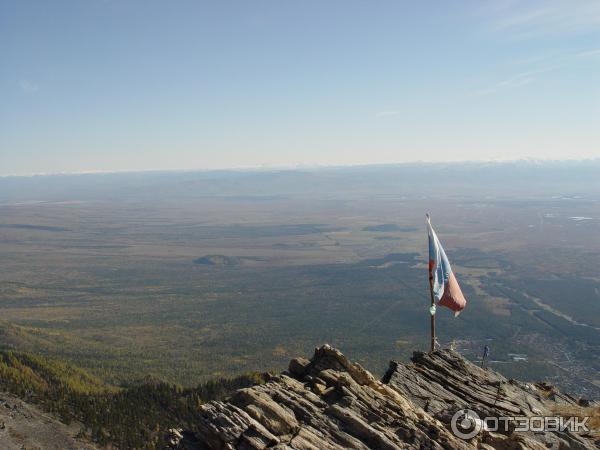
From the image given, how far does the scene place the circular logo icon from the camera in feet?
48.6

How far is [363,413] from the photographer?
14445 mm

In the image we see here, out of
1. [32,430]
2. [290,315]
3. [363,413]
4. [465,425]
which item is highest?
[363,413]

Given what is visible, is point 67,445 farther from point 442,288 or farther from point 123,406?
point 442,288

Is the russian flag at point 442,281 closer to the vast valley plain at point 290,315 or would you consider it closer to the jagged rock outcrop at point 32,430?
the jagged rock outcrop at point 32,430

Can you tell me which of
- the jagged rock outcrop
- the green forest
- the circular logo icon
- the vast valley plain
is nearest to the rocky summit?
the circular logo icon

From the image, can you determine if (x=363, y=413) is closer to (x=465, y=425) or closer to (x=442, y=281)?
(x=465, y=425)

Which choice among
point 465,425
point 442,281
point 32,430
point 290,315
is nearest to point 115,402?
point 32,430

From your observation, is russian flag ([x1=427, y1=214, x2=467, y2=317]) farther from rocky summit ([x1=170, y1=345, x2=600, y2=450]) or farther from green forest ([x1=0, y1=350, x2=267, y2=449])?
green forest ([x1=0, y1=350, x2=267, y2=449])

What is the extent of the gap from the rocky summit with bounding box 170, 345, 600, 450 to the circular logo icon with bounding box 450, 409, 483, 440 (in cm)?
4

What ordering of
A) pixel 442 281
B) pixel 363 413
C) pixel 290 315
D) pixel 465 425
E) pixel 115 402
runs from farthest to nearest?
pixel 290 315
pixel 115 402
pixel 442 281
pixel 465 425
pixel 363 413

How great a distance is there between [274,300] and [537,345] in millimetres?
73134

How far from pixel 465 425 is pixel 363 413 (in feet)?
11.7

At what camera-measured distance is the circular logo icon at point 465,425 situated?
1480 cm

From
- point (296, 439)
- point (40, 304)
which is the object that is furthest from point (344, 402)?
point (40, 304)
